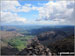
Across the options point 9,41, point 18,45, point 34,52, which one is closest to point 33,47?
point 34,52

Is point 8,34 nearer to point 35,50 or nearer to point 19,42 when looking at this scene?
point 19,42

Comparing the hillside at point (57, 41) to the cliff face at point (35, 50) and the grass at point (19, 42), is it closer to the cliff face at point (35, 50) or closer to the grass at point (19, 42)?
the cliff face at point (35, 50)

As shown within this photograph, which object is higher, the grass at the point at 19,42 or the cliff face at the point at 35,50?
the grass at the point at 19,42

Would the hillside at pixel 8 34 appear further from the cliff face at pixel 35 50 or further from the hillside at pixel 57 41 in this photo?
the hillside at pixel 57 41

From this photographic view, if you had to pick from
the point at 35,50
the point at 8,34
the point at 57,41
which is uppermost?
the point at 8,34

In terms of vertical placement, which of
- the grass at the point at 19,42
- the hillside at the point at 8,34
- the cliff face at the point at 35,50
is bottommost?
the cliff face at the point at 35,50

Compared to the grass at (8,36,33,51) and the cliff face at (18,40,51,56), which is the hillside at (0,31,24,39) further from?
the cliff face at (18,40,51,56)

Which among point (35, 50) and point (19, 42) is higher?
point (19, 42)

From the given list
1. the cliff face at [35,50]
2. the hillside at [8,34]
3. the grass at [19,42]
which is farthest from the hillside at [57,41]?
the hillside at [8,34]

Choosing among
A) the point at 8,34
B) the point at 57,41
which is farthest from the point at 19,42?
the point at 57,41
